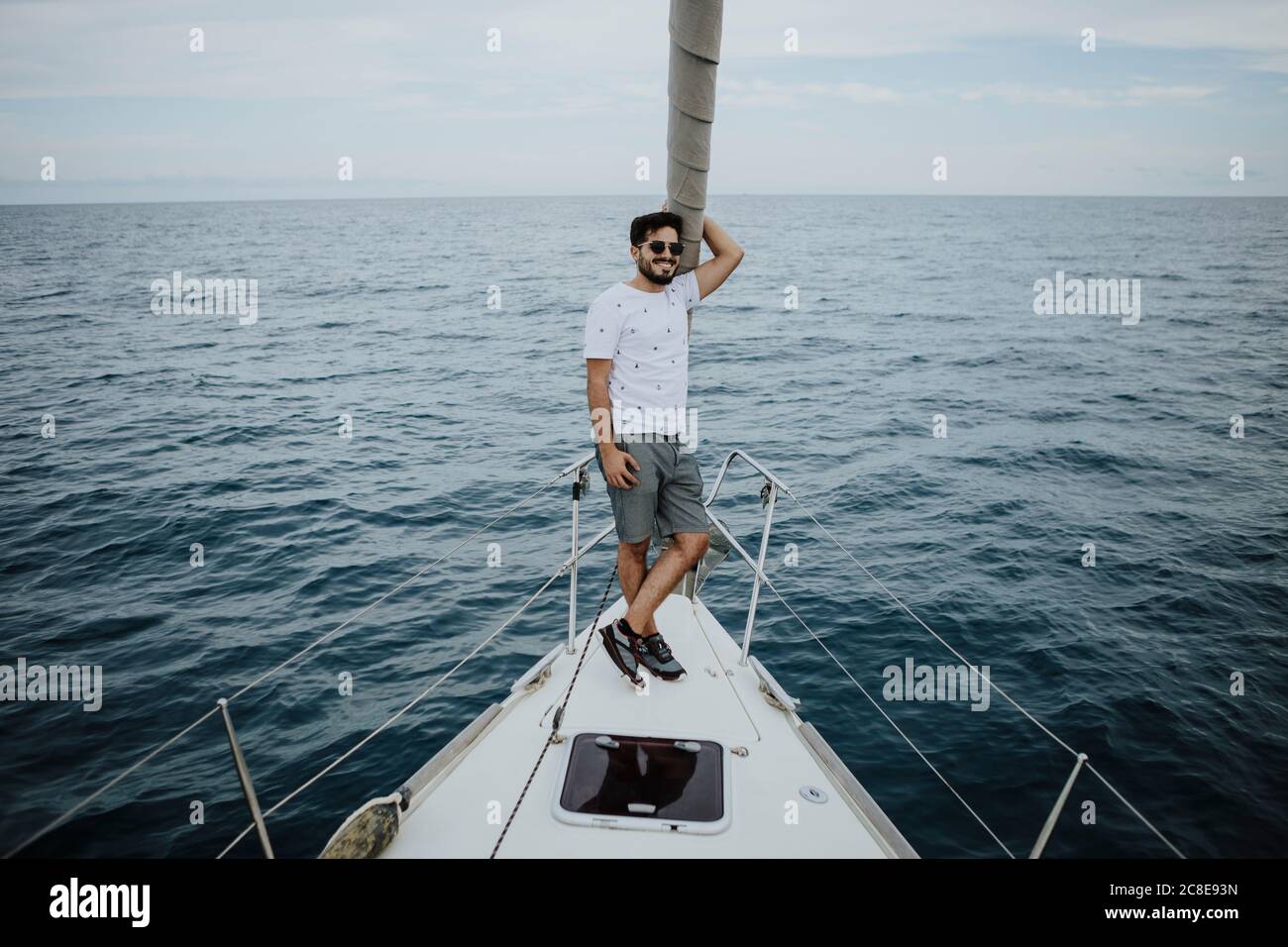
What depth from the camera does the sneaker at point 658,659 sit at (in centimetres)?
406

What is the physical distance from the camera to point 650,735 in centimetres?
357

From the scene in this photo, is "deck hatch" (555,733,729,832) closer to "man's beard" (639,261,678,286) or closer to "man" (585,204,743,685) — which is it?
"man" (585,204,743,685)

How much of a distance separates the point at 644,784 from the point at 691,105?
295cm

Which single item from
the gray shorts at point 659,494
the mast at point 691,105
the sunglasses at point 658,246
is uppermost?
the mast at point 691,105

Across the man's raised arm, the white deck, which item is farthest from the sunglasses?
the white deck

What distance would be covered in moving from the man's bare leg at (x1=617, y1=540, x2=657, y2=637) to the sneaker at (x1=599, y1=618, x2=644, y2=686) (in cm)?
8

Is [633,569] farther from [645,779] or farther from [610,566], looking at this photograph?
[610,566]

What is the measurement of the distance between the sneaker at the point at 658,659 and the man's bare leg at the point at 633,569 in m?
0.08

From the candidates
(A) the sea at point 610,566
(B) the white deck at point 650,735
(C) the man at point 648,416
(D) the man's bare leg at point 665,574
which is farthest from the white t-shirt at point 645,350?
(B) the white deck at point 650,735

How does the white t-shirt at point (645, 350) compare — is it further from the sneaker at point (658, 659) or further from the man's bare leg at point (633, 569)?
the sneaker at point (658, 659)

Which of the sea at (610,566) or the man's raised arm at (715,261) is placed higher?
the man's raised arm at (715,261)

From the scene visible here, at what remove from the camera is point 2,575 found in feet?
30.3

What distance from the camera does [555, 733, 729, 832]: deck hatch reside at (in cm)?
296
